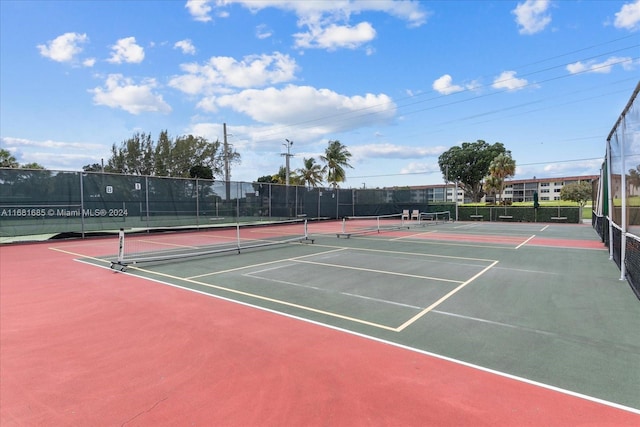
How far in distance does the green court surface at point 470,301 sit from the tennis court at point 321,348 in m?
0.04

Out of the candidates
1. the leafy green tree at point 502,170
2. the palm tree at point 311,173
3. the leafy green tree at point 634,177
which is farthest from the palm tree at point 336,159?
the leafy green tree at point 634,177

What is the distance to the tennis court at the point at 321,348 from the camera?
3.12m

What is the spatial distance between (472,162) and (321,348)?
7365 centimetres

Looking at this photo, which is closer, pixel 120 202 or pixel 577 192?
pixel 120 202

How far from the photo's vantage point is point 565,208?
32188 mm

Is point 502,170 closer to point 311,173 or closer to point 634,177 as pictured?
point 311,173

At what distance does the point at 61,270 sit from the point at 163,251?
12.0 ft

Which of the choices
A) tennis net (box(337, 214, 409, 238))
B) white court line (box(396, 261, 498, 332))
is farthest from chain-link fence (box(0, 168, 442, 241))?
white court line (box(396, 261, 498, 332))

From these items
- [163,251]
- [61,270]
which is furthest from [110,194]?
[61,270]

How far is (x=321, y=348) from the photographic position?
440cm

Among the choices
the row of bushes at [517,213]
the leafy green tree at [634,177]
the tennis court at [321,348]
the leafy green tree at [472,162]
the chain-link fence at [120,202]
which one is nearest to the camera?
the tennis court at [321,348]

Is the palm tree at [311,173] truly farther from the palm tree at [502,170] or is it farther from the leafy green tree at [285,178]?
the palm tree at [502,170]

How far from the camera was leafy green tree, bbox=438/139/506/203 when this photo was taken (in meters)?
68.1

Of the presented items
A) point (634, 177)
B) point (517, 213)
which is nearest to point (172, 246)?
point (634, 177)
